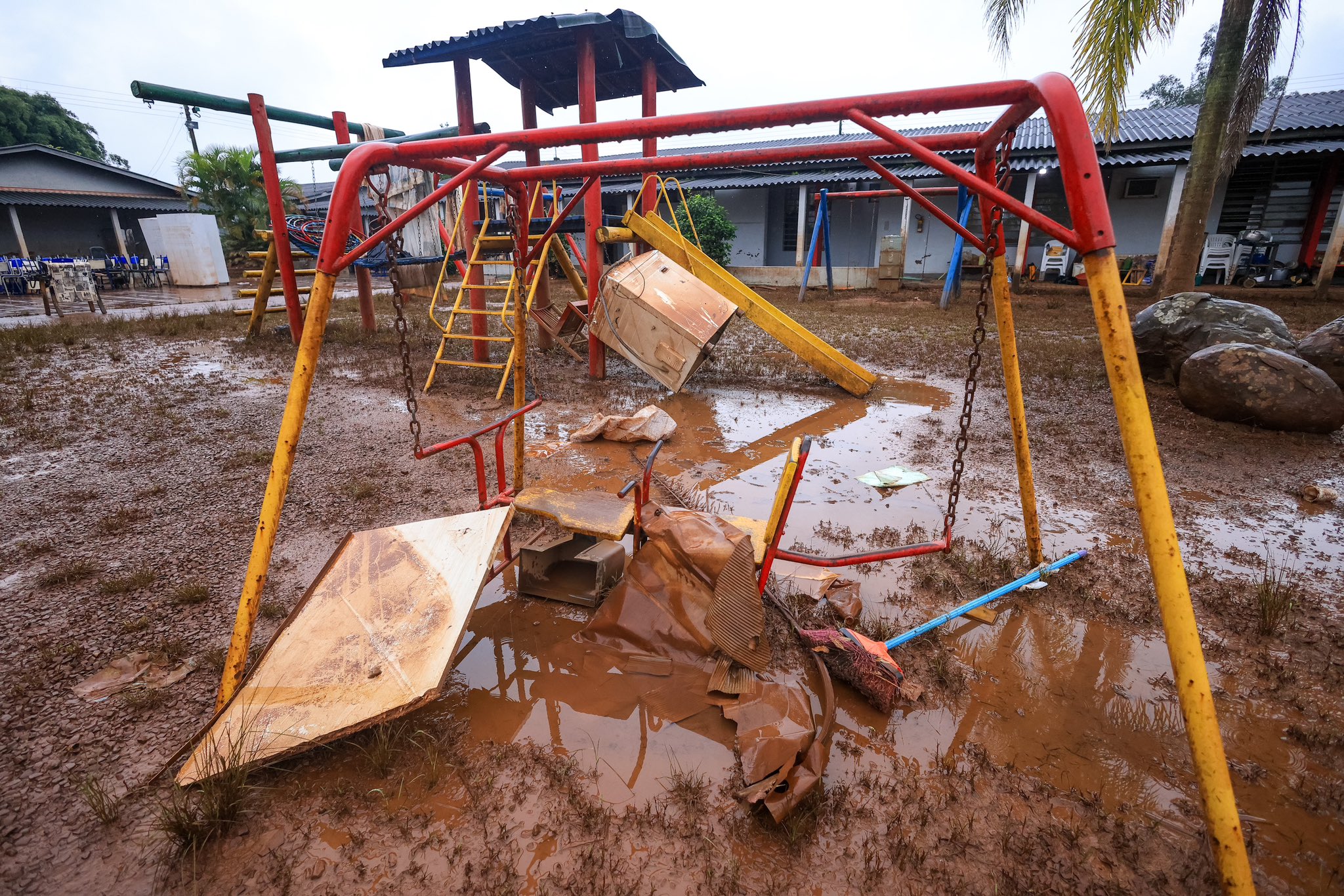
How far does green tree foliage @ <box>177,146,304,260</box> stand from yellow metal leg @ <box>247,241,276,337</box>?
1421 cm

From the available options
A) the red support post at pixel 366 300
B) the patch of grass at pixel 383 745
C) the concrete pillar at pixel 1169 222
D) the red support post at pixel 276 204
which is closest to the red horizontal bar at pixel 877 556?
the patch of grass at pixel 383 745

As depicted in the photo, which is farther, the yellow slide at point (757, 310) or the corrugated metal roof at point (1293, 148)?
the corrugated metal roof at point (1293, 148)

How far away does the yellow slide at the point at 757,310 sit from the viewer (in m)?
6.27

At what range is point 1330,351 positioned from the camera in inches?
207

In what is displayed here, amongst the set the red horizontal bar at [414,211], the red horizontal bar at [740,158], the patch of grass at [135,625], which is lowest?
the patch of grass at [135,625]

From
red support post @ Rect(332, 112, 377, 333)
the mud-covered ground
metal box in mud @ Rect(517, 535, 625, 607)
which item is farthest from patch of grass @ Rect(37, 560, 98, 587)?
red support post @ Rect(332, 112, 377, 333)

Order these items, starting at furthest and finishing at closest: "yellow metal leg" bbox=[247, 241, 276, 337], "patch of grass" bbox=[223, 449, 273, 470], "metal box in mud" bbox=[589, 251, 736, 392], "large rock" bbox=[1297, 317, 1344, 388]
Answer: "yellow metal leg" bbox=[247, 241, 276, 337]
"metal box in mud" bbox=[589, 251, 736, 392]
"large rock" bbox=[1297, 317, 1344, 388]
"patch of grass" bbox=[223, 449, 273, 470]

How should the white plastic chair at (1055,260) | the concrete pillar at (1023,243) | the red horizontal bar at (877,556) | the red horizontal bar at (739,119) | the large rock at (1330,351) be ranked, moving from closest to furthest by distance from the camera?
the red horizontal bar at (739,119), the red horizontal bar at (877,556), the large rock at (1330,351), the concrete pillar at (1023,243), the white plastic chair at (1055,260)

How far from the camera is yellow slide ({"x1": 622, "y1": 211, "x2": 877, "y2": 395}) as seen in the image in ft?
20.6

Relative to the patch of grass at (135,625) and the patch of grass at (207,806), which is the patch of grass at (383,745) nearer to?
the patch of grass at (207,806)

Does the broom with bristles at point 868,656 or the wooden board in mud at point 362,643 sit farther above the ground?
the wooden board in mud at point 362,643

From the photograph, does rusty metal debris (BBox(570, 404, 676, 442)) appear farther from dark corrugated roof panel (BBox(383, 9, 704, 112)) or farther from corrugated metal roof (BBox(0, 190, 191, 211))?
corrugated metal roof (BBox(0, 190, 191, 211))

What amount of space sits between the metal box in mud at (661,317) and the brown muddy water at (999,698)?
202 cm

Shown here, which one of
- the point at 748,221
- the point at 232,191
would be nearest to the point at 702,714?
the point at 748,221
